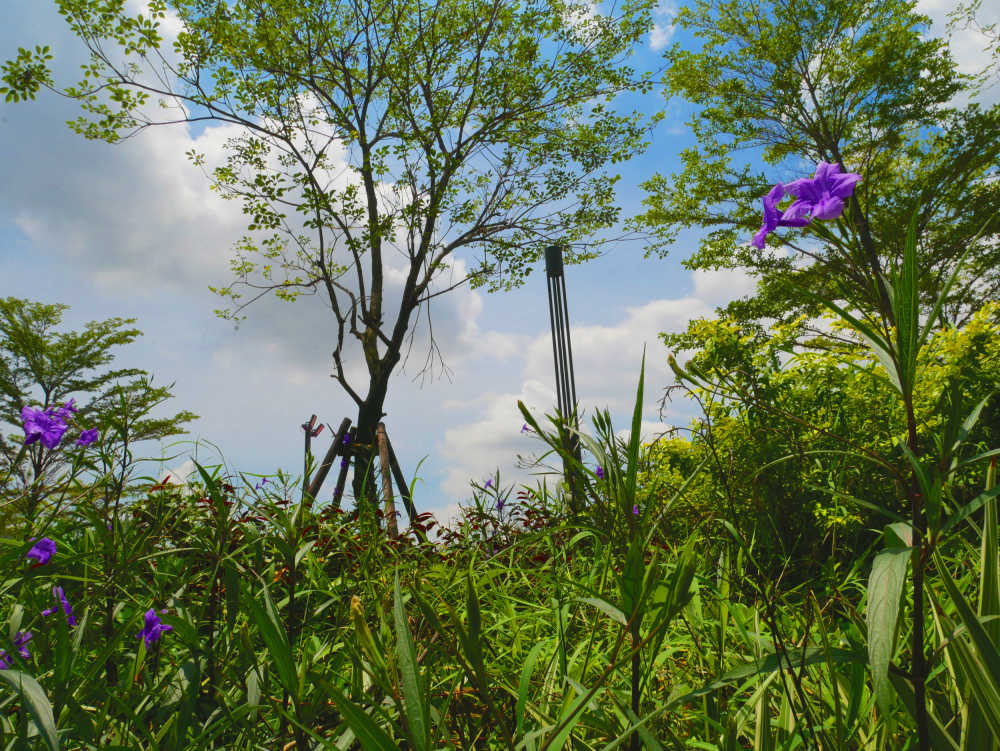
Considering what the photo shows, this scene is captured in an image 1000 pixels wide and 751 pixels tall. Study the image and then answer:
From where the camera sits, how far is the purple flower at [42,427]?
1.73m

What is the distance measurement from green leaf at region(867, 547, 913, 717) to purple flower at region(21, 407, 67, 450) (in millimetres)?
1934

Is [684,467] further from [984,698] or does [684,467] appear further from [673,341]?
[673,341]

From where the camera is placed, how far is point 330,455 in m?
5.95

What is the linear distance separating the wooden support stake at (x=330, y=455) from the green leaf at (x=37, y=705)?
458 centimetres

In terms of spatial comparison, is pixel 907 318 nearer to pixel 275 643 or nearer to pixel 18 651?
pixel 275 643

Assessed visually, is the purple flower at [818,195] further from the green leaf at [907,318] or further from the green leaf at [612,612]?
the green leaf at [612,612]

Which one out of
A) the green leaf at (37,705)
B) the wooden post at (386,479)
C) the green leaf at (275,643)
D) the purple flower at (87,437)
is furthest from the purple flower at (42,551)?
the wooden post at (386,479)


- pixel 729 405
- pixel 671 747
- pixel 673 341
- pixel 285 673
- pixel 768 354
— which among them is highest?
pixel 673 341

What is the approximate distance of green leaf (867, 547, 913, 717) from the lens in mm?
570

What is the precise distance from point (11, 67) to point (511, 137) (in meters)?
5.81

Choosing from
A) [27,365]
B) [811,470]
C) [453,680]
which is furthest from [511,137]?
[27,365]

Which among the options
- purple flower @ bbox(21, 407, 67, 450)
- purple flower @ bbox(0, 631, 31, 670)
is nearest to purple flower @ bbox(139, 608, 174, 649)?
purple flower @ bbox(0, 631, 31, 670)

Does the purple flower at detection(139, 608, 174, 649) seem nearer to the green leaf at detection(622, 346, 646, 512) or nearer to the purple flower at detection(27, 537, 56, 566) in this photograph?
the purple flower at detection(27, 537, 56, 566)

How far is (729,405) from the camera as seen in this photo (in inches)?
106
